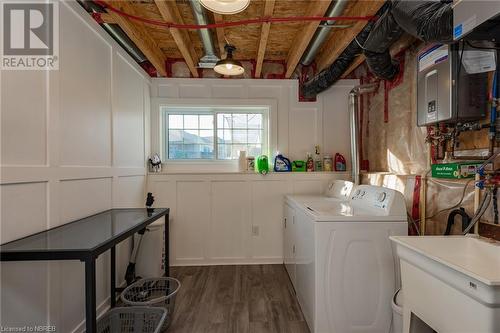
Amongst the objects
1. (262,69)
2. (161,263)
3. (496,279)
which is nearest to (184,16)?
(262,69)

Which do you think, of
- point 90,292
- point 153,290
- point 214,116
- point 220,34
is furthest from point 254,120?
point 90,292

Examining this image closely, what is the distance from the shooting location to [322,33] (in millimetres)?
2275

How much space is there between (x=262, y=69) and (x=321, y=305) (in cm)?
276

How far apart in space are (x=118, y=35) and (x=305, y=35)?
168cm

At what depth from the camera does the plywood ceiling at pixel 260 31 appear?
1.98m

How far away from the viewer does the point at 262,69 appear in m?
3.28

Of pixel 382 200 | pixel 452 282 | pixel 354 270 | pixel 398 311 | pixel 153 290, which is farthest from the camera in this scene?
pixel 153 290

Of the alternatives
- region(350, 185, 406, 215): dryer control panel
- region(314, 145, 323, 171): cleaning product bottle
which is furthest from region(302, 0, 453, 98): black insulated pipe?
region(350, 185, 406, 215): dryer control panel

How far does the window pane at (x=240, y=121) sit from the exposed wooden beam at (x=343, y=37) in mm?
1145

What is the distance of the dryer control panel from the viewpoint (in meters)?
1.78

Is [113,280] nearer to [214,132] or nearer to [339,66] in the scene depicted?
[214,132]

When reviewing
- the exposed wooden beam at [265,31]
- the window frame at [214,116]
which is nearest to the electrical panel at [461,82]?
the exposed wooden beam at [265,31]

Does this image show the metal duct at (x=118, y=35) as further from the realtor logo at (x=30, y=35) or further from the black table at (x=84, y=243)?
the black table at (x=84, y=243)

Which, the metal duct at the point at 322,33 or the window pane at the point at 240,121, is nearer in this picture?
the metal duct at the point at 322,33
